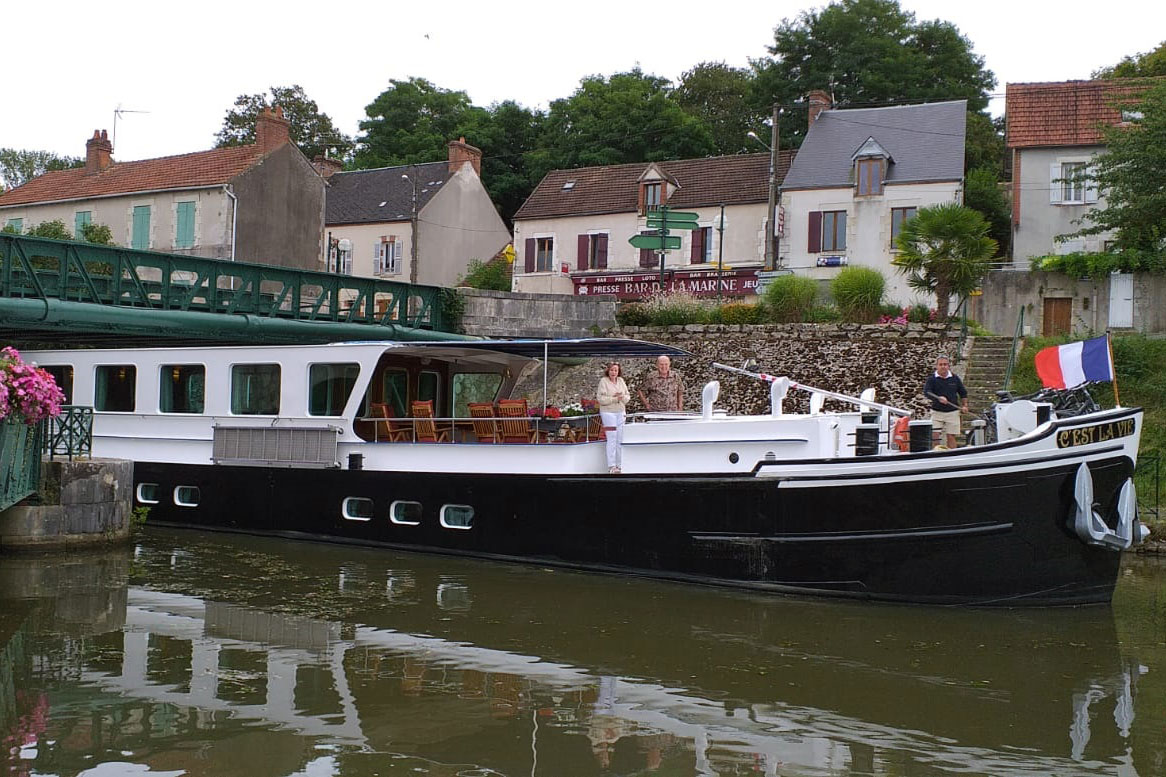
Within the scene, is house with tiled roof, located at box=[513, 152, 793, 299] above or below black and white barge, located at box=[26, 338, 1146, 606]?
above

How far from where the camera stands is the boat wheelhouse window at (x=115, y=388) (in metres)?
15.8

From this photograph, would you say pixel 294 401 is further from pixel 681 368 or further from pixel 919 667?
pixel 681 368

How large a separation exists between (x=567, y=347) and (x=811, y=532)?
12.0 ft

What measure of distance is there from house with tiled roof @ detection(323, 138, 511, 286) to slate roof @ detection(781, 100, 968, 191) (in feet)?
44.5

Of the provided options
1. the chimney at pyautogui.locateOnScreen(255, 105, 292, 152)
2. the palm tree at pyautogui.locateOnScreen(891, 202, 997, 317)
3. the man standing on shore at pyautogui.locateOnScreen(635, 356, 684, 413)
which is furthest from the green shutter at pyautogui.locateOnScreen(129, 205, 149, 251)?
the man standing on shore at pyautogui.locateOnScreen(635, 356, 684, 413)

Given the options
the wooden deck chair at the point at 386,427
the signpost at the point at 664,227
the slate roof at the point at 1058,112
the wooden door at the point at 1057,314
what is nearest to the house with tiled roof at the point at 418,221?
the signpost at the point at 664,227

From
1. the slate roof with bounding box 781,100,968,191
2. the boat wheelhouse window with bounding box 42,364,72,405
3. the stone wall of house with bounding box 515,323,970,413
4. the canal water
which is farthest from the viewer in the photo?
the slate roof with bounding box 781,100,968,191

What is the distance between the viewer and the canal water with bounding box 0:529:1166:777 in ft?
20.7

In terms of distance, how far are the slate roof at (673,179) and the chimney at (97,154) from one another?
48.1 feet

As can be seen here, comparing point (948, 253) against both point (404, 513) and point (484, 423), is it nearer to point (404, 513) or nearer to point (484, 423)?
point (484, 423)

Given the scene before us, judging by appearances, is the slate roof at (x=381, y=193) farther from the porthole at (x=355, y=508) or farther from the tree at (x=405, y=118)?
the porthole at (x=355, y=508)

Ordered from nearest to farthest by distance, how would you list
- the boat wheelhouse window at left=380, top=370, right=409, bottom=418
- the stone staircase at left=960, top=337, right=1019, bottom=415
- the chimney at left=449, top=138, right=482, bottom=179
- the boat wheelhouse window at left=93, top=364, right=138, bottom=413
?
the boat wheelhouse window at left=380, top=370, right=409, bottom=418, the boat wheelhouse window at left=93, top=364, right=138, bottom=413, the stone staircase at left=960, top=337, right=1019, bottom=415, the chimney at left=449, top=138, right=482, bottom=179

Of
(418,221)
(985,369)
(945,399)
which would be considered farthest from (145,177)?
(945,399)

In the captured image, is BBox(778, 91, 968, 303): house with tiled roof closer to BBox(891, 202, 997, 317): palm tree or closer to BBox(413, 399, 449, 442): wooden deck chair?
BBox(891, 202, 997, 317): palm tree
